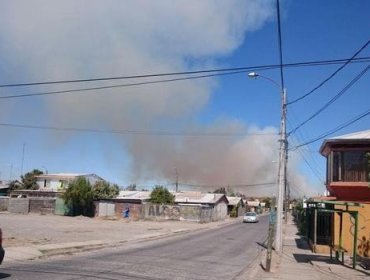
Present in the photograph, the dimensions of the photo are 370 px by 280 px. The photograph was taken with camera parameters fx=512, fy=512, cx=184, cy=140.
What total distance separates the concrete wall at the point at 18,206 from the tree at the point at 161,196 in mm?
18263

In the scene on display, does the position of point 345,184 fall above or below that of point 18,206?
→ above

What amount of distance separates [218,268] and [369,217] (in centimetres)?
1031

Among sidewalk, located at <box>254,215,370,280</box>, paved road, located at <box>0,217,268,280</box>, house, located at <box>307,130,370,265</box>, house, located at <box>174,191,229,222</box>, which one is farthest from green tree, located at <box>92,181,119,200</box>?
sidewalk, located at <box>254,215,370,280</box>

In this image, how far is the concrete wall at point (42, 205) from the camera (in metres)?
70.6

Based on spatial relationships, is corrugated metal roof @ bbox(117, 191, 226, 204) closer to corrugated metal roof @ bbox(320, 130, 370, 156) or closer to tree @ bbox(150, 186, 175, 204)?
tree @ bbox(150, 186, 175, 204)

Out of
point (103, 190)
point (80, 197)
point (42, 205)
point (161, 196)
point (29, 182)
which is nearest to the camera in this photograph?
point (80, 197)

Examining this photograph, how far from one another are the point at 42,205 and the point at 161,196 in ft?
56.9

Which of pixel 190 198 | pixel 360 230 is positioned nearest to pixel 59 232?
pixel 360 230

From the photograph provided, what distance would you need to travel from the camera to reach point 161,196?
7706 cm

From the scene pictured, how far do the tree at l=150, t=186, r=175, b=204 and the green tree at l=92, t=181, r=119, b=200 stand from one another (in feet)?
19.3

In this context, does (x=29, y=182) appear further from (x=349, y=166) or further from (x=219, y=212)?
(x=349, y=166)

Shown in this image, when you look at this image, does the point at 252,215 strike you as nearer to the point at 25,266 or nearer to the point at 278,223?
the point at 278,223

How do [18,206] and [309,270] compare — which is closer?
[309,270]

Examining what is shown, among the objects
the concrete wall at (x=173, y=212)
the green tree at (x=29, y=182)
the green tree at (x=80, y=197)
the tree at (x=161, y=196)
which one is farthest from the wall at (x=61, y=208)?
the green tree at (x=29, y=182)
